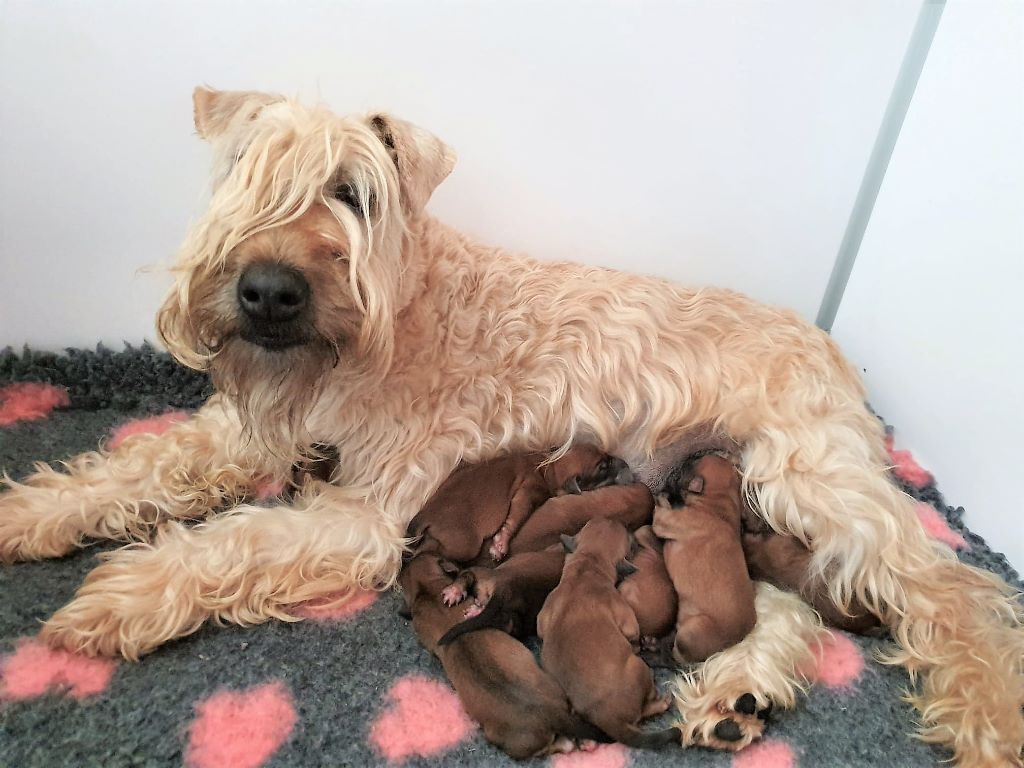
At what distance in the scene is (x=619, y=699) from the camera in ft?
5.43

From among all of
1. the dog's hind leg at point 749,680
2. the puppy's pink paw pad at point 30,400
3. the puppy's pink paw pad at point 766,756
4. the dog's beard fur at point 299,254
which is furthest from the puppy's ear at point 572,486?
the puppy's pink paw pad at point 30,400

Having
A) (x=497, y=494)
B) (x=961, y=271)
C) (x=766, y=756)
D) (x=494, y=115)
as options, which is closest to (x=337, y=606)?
(x=497, y=494)

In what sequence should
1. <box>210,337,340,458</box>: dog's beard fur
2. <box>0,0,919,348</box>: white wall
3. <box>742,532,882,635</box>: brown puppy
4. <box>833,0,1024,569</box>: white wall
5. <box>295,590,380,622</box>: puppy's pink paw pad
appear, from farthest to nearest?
<box>0,0,919,348</box>: white wall
<box>833,0,1024,569</box>: white wall
<box>742,532,882,635</box>: brown puppy
<box>295,590,380,622</box>: puppy's pink paw pad
<box>210,337,340,458</box>: dog's beard fur

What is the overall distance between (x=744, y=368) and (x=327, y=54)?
171 centimetres

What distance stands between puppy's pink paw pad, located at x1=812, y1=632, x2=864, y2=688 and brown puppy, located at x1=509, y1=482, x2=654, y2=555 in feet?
1.97

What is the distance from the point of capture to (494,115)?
8.58ft

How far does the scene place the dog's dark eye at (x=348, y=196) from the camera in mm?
1879

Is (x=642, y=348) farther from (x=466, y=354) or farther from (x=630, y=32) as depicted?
(x=630, y=32)

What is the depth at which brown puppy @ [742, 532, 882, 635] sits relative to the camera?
2.11 m

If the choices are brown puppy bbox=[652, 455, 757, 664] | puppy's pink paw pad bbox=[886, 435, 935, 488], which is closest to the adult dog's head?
brown puppy bbox=[652, 455, 757, 664]

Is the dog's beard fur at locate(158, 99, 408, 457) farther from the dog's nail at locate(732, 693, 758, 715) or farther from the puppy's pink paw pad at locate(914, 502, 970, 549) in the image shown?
the puppy's pink paw pad at locate(914, 502, 970, 549)

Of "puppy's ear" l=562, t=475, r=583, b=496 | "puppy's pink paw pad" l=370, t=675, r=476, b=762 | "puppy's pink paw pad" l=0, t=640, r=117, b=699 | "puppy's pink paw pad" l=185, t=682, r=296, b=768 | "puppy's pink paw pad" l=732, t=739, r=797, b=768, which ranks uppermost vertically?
"puppy's ear" l=562, t=475, r=583, b=496

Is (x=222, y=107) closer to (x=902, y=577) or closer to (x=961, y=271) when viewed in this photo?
(x=902, y=577)

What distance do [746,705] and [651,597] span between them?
0.34 metres
